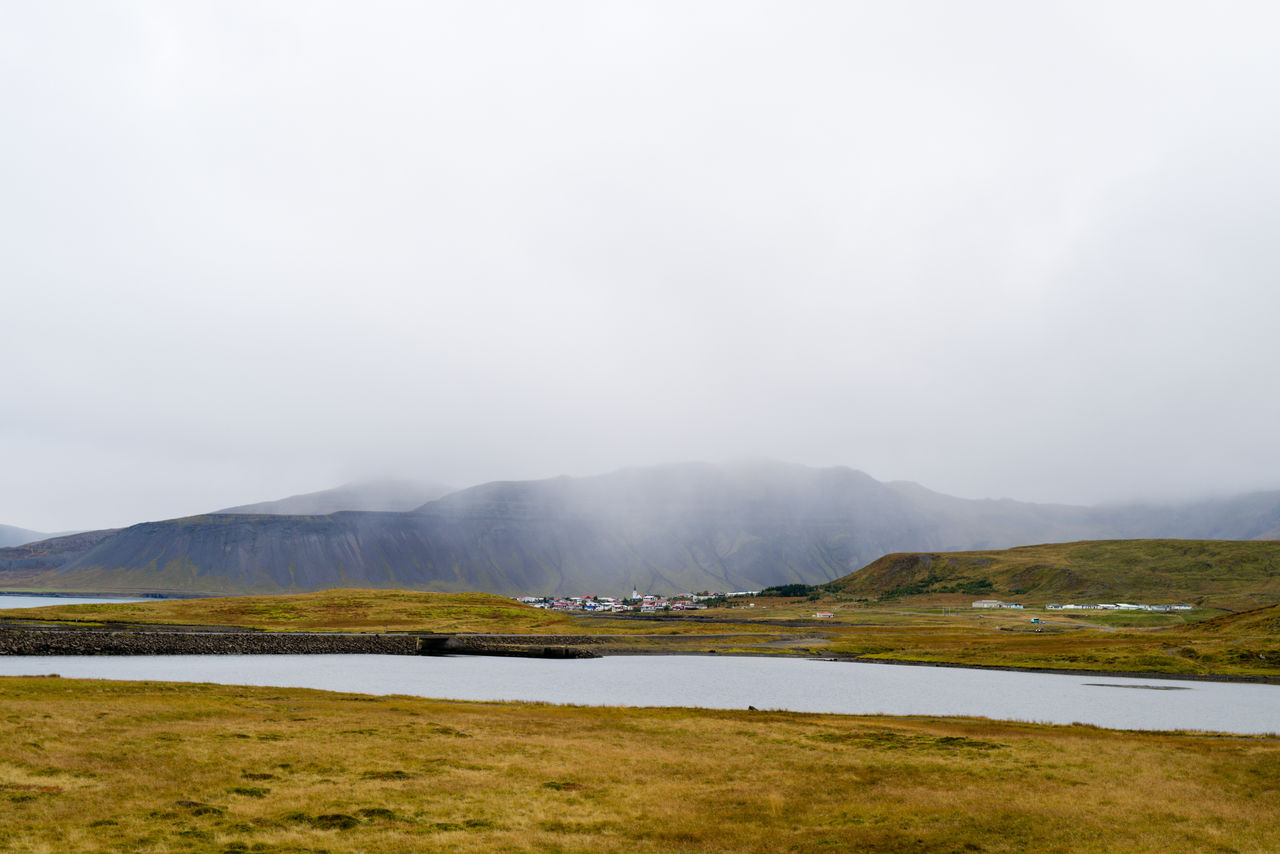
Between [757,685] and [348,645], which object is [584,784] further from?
[348,645]

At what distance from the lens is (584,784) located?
1483 inches

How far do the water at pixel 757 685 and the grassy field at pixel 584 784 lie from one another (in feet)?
95.3

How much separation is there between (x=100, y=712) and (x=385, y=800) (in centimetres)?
2876

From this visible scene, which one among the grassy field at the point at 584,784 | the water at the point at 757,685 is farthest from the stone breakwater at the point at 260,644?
the grassy field at the point at 584,784

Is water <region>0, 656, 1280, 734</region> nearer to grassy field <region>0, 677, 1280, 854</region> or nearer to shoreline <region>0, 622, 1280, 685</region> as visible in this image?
shoreline <region>0, 622, 1280, 685</region>

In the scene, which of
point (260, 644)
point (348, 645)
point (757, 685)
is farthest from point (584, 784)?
point (260, 644)

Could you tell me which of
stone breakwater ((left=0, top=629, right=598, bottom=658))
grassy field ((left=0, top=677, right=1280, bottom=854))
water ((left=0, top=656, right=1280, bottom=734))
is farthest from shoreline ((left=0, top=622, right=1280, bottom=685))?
grassy field ((left=0, top=677, right=1280, bottom=854))

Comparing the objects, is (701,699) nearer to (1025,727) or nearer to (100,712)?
(1025,727)

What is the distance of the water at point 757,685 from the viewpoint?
8575 centimetres

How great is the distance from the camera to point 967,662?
141 metres

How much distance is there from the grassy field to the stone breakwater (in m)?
84.4

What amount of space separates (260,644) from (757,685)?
96.6 metres

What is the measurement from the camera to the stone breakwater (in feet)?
413

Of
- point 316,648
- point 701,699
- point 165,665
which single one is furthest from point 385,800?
point 316,648
